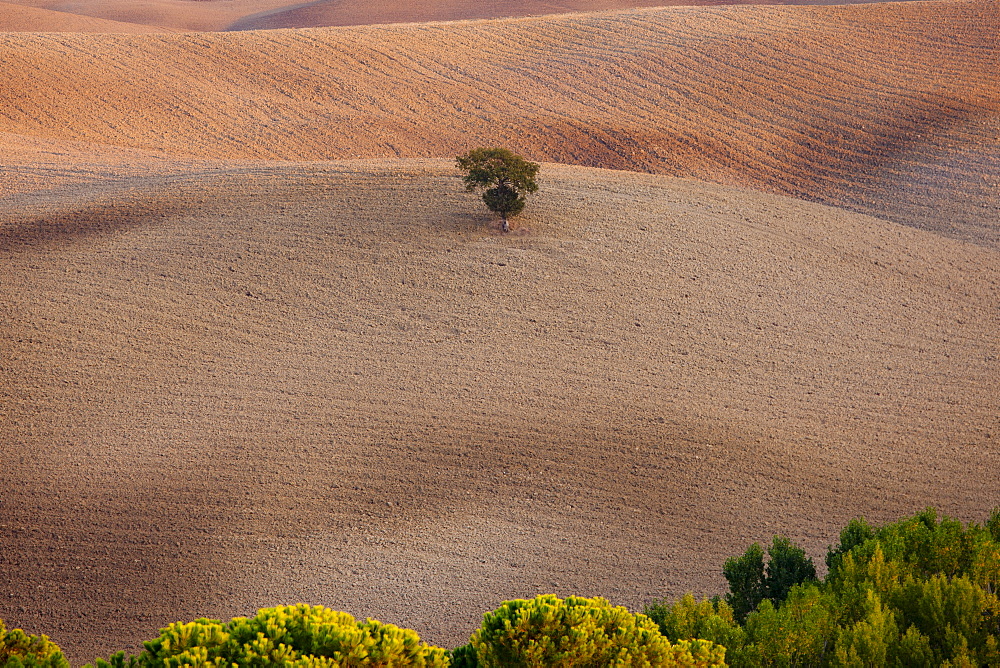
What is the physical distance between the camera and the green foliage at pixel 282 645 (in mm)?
4738

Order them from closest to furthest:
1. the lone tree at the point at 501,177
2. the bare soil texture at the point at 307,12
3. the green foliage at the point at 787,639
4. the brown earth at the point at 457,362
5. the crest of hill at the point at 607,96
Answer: the green foliage at the point at 787,639
the brown earth at the point at 457,362
the lone tree at the point at 501,177
the crest of hill at the point at 607,96
the bare soil texture at the point at 307,12

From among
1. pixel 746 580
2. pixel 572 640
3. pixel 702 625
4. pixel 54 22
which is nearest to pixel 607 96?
pixel 746 580

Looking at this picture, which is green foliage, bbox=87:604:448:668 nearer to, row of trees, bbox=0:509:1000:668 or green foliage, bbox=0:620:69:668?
row of trees, bbox=0:509:1000:668

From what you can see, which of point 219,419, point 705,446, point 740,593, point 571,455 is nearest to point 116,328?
point 219,419

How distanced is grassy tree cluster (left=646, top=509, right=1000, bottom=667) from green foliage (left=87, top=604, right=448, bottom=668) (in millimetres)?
2332

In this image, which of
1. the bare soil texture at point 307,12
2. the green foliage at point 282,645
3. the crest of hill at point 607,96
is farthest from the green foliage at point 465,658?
the bare soil texture at point 307,12

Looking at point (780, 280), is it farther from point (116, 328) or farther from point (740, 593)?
point (116, 328)

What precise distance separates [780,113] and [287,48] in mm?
19445

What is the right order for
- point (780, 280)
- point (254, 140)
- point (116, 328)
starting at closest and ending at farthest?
1. point (116, 328)
2. point (780, 280)
3. point (254, 140)

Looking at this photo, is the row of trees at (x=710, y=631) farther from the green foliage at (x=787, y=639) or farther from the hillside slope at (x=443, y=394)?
the hillside slope at (x=443, y=394)

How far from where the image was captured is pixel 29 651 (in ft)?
17.1

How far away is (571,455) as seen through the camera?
1145 centimetres

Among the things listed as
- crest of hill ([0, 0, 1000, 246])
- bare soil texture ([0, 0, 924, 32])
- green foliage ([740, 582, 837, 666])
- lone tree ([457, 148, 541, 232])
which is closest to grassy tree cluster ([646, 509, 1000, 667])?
green foliage ([740, 582, 837, 666])

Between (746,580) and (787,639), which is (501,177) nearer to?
(746,580)
